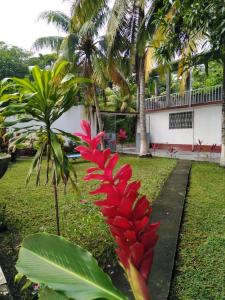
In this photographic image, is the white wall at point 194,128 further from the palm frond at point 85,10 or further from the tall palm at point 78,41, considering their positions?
the palm frond at point 85,10

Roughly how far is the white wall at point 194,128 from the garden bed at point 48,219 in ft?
29.0

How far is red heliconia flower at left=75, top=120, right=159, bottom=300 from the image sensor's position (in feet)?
3.01

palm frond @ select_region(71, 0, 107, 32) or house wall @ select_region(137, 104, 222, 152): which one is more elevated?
palm frond @ select_region(71, 0, 107, 32)

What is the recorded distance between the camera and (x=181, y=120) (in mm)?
17406

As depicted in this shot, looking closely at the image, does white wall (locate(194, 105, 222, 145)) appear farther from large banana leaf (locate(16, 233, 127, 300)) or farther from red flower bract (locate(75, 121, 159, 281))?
red flower bract (locate(75, 121, 159, 281))

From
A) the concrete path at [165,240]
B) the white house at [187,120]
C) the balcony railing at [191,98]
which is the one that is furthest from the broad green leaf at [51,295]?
the balcony railing at [191,98]

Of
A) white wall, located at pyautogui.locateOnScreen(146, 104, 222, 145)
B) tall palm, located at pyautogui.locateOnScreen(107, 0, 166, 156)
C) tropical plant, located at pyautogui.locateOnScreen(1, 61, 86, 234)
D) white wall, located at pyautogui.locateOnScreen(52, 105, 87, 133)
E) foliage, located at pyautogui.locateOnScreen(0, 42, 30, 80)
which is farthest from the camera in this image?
foliage, located at pyautogui.locateOnScreen(0, 42, 30, 80)

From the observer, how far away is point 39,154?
3164 mm

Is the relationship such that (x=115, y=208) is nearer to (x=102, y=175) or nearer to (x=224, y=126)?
(x=102, y=175)

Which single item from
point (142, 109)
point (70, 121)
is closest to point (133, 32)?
point (142, 109)

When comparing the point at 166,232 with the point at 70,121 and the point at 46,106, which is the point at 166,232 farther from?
the point at 70,121

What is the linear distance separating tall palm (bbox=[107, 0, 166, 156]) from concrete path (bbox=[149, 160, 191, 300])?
19.1 feet

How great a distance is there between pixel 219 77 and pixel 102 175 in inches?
843

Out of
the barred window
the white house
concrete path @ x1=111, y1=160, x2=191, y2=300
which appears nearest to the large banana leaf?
concrete path @ x1=111, y1=160, x2=191, y2=300
